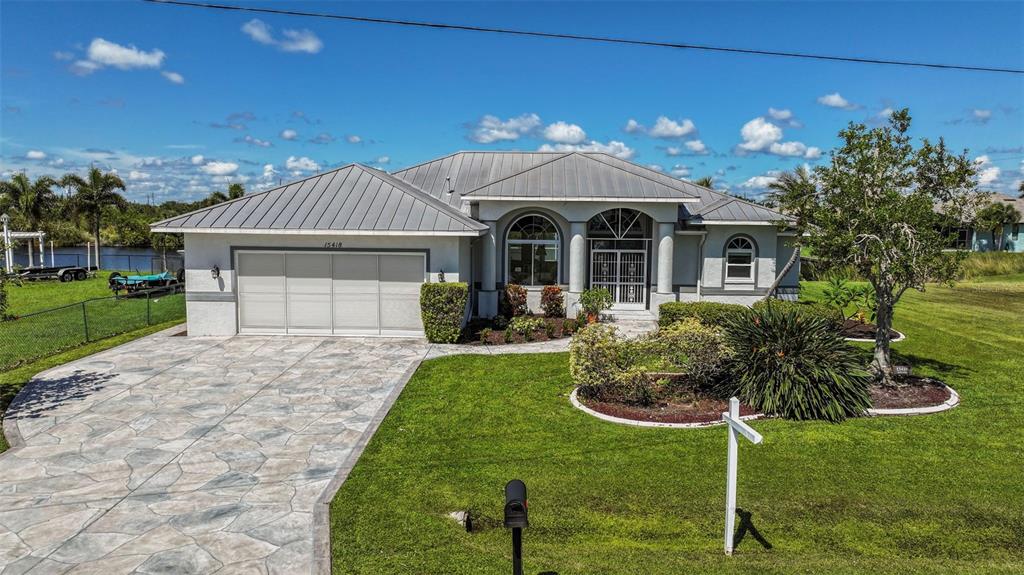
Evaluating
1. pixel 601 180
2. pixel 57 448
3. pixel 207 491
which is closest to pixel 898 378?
pixel 601 180

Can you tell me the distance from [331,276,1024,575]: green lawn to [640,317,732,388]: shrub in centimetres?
157

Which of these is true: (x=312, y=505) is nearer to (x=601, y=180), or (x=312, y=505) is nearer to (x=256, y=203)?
(x=256, y=203)

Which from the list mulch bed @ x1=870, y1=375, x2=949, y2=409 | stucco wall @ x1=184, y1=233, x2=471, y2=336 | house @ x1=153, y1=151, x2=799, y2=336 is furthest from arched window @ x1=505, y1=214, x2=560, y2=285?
mulch bed @ x1=870, y1=375, x2=949, y2=409

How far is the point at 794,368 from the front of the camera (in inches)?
396

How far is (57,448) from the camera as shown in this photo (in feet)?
27.7

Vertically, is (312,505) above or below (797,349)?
below

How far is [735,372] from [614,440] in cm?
311

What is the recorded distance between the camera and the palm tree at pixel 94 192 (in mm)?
38938

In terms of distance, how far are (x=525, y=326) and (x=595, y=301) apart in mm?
2866

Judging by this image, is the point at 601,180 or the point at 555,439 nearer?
the point at 555,439

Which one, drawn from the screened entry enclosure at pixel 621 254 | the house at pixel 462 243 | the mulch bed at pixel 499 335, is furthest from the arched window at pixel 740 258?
the mulch bed at pixel 499 335

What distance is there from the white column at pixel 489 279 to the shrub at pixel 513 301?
28cm

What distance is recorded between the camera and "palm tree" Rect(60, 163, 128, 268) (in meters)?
38.9

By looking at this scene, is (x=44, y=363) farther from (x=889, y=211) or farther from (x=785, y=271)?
(x=785, y=271)
